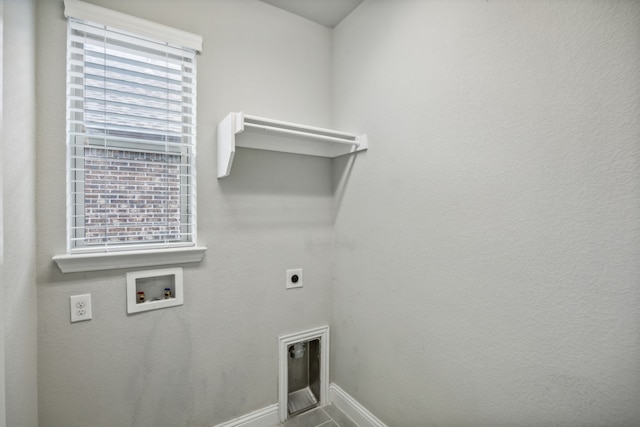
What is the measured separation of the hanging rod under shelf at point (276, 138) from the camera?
52.9 inches

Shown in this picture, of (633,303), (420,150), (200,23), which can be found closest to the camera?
(633,303)

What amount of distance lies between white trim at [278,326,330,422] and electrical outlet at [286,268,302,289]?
299 mm

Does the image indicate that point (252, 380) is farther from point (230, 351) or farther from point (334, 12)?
point (334, 12)

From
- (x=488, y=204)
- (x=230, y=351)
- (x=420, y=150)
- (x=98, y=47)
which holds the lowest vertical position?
(x=230, y=351)

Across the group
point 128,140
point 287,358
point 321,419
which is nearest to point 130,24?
point 128,140

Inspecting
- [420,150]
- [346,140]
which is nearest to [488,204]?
[420,150]

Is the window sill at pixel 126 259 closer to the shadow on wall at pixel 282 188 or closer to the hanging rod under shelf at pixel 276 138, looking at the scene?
the shadow on wall at pixel 282 188

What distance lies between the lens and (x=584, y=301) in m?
0.82

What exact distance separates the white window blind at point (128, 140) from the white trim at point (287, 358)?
0.85 meters

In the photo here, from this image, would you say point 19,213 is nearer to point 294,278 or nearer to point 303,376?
point 294,278

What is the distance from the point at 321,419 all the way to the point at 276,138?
5.55ft

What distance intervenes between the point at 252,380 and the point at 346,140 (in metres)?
1.46

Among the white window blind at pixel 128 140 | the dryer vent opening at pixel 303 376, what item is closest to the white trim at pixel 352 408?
the dryer vent opening at pixel 303 376

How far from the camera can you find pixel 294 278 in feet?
5.71
